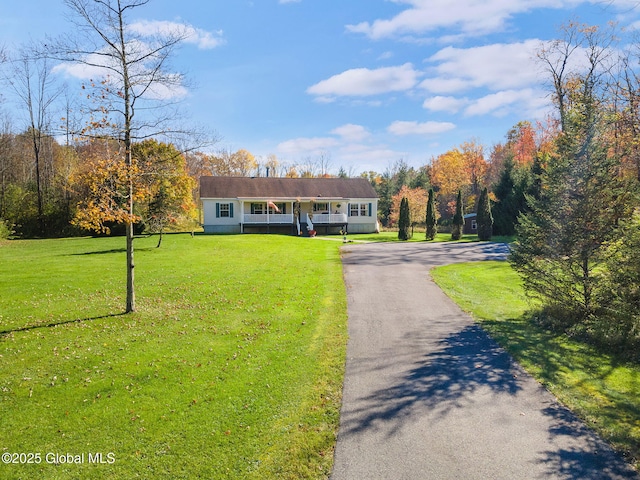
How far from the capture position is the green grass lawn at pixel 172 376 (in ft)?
14.8

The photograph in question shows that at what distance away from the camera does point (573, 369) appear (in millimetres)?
6992

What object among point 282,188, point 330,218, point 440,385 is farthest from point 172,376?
point 282,188

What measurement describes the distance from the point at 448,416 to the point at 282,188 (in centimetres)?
3570

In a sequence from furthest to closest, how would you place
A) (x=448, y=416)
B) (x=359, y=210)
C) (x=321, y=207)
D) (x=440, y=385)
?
1. (x=359, y=210)
2. (x=321, y=207)
3. (x=440, y=385)
4. (x=448, y=416)

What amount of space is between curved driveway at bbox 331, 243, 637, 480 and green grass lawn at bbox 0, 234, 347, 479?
0.43 m

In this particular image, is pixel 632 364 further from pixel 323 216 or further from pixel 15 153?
pixel 15 153

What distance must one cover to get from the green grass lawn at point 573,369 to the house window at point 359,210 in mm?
27089

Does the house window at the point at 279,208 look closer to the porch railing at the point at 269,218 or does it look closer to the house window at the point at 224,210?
the porch railing at the point at 269,218

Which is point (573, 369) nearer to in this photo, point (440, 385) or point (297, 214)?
point (440, 385)

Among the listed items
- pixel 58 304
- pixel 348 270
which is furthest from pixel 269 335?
pixel 348 270

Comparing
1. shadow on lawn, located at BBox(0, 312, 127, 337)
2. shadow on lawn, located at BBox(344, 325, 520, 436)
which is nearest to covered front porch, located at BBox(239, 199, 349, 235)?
shadow on lawn, located at BBox(0, 312, 127, 337)

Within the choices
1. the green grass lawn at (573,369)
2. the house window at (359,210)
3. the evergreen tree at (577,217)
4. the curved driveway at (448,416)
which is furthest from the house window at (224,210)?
the evergreen tree at (577,217)

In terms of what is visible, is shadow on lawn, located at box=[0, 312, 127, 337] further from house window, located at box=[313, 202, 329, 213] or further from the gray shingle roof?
house window, located at box=[313, 202, 329, 213]

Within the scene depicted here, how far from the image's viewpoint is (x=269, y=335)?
335 inches
